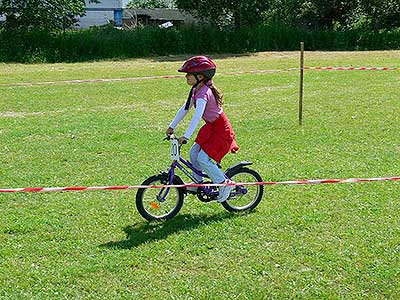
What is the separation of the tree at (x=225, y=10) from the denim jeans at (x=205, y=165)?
28.0 m

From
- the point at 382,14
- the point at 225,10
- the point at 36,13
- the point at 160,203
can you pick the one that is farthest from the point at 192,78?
the point at 382,14

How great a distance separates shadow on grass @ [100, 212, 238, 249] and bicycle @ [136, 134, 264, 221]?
0.09 m

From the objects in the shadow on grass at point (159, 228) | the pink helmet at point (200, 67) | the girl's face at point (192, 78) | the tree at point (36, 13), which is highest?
the tree at point (36, 13)

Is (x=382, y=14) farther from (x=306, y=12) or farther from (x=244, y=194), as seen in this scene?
(x=244, y=194)

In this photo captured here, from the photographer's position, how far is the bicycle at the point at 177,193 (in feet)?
17.4

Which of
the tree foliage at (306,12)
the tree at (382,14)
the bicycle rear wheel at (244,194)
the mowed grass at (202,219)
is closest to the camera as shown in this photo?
the mowed grass at (202,219)

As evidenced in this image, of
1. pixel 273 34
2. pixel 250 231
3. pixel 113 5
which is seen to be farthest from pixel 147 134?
pixel 113 5

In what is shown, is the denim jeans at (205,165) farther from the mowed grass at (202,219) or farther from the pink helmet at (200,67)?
the pink helmet at (200,67)

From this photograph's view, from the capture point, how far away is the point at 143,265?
4.55 m

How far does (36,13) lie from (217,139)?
84.5ft

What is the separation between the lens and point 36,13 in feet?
93.5

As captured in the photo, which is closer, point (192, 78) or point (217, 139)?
point (192, 78)

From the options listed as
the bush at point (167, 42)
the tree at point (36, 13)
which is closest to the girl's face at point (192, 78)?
the bush at point (167, 42)

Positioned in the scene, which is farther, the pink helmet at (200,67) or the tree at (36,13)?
the tree at (36,13)
